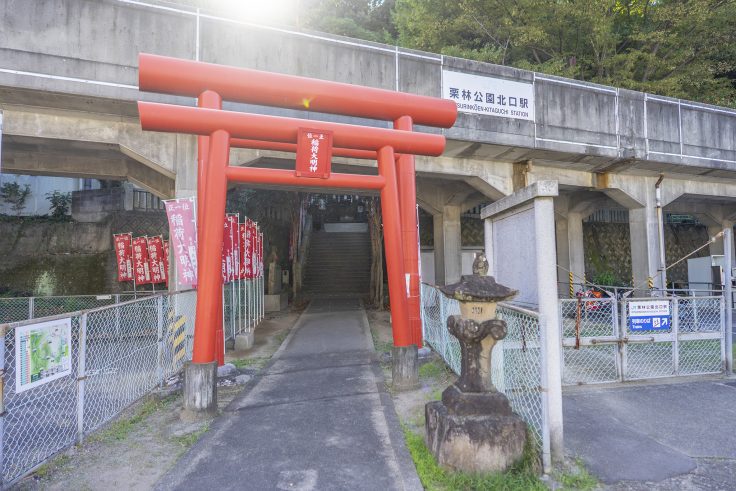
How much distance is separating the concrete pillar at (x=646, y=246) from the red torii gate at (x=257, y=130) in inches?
405

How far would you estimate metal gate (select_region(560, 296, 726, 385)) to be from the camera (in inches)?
239

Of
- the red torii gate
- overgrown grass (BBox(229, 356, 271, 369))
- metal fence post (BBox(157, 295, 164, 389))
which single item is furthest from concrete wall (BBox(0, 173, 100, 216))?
the red torii gate

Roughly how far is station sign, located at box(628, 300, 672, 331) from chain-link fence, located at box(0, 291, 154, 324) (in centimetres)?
1199

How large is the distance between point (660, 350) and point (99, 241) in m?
17.9

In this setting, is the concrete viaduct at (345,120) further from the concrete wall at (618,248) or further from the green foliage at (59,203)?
the green foliage at (59,203)

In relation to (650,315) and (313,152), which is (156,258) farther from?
(650,315)

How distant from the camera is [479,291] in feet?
A: 12.5

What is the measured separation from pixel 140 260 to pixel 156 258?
49 cm

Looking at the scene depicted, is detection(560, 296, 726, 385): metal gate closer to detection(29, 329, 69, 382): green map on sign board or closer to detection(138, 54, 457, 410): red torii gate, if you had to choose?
detection(138, 54, 457, 410): red torii gate

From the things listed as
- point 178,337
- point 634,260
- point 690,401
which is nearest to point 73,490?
Result: point 178,337

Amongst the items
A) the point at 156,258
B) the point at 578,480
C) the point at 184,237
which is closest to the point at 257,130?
the point at 184,237

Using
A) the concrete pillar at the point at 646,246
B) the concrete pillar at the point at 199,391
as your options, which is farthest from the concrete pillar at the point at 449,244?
the concrete pillar at the point at 199,391

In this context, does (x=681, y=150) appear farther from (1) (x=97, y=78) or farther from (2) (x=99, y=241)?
(2) (x=99, y=241)

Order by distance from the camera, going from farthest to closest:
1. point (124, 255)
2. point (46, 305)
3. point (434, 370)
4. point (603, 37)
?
point (603, 37) < point (124, 255) < point (46, 305) < point (434, 370)
